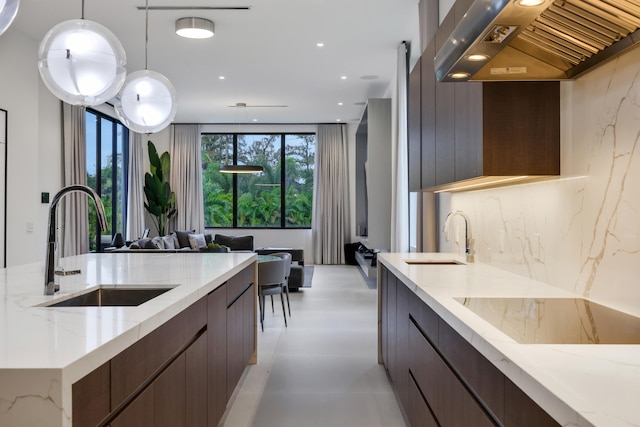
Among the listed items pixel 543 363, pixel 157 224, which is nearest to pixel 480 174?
pixel 543 363

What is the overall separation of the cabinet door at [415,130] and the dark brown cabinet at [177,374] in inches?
57.1

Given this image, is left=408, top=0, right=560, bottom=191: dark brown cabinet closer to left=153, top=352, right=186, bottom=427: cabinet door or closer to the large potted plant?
left=153, top=352, right=186, bottom=427: cabinet door

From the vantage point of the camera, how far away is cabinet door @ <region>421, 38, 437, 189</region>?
309cm

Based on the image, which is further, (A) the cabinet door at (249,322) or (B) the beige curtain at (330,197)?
(B) the beige curtain at (330,197)

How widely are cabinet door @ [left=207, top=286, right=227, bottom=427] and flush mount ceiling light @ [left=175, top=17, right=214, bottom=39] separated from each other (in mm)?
3404

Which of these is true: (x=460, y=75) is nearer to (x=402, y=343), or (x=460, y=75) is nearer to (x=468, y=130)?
(x=468, y=130)

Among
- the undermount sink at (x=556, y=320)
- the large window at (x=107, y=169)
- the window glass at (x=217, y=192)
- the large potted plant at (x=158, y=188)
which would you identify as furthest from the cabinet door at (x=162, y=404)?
the window glass at (x=217, y=192)

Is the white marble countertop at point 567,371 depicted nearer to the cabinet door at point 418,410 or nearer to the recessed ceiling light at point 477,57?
the cabinet door at point 418,410

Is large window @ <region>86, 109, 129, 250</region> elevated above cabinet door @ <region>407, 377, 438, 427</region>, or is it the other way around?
large window @ <region>86, 109, 129, 250</region>

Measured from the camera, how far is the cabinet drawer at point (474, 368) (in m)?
1.23

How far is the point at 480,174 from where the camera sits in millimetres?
2225

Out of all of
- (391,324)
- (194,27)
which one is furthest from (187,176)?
(391,324)

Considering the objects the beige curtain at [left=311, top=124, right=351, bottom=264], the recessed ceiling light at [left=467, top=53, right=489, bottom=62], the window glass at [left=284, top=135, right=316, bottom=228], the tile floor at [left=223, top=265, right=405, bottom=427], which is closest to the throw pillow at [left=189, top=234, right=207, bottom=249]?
the window glass at [left=284, top=135, right=316, bottom=228]

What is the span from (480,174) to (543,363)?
4.17 feet
